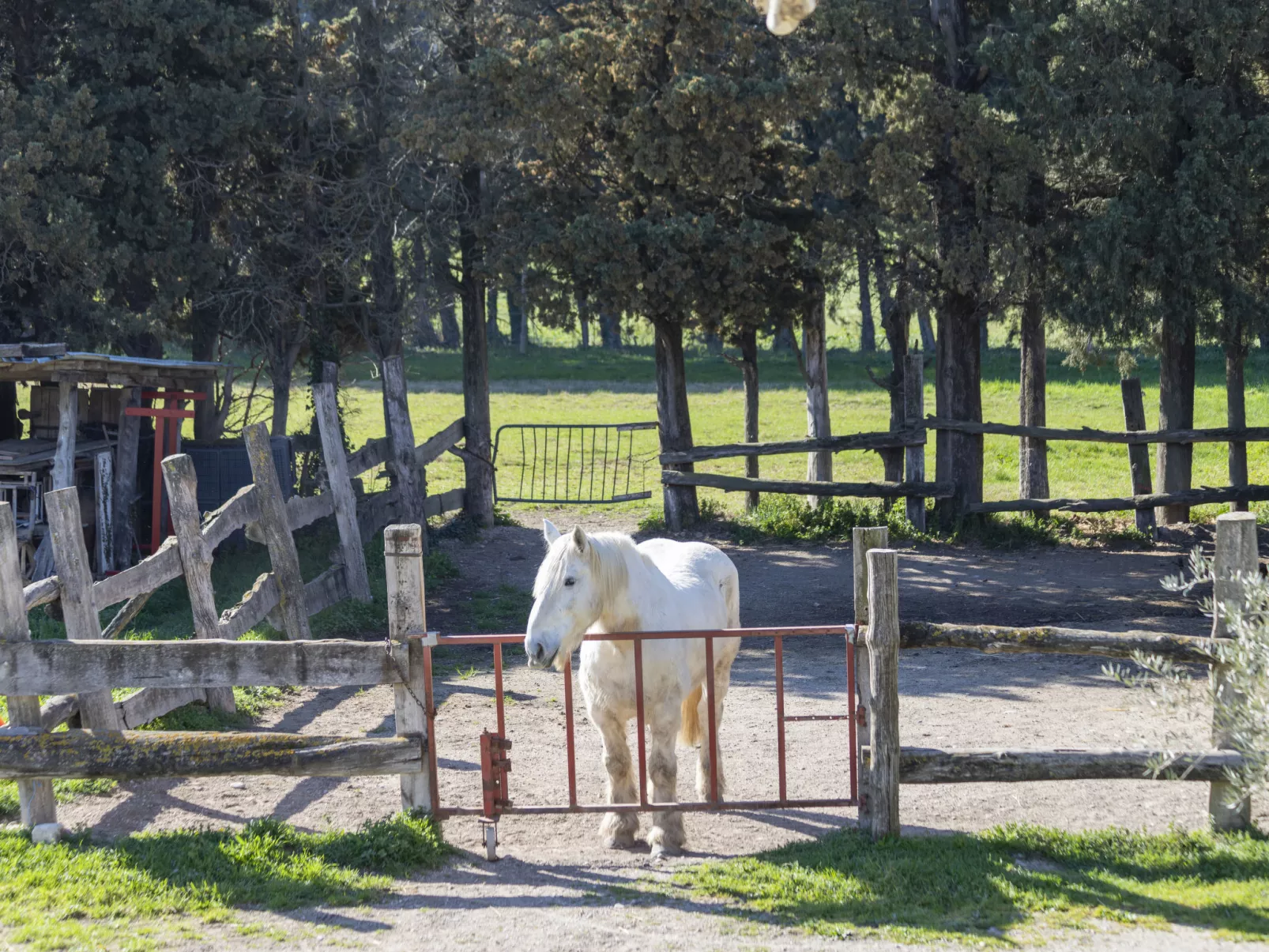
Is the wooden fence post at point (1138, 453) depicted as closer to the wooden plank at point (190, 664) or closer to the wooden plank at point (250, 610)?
the wooden plank at point (250, 610)

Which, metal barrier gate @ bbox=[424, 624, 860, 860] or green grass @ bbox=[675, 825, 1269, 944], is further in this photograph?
metal barrier gate @ bbox=[424, 624, 860, 860]

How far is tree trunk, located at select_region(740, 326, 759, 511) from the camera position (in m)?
16.6

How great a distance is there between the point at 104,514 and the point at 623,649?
29.7 ft

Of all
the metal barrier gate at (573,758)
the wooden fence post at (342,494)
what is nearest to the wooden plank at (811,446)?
the wooden fence post at (342,494)

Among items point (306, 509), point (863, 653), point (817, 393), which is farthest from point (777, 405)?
point (863, 653)

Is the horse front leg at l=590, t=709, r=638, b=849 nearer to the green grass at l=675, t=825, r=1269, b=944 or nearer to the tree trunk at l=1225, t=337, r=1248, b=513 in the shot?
the green grass at l=675, t=825, r=1269, b=944

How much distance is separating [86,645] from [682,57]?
10.7 meters

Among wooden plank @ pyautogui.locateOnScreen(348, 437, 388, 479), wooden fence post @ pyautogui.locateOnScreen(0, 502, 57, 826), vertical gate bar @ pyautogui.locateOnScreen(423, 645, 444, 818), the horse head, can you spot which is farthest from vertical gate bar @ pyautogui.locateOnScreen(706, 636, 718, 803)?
wooden plank @ pyautogui.locateOnScreen(348, 437, 388, 479)

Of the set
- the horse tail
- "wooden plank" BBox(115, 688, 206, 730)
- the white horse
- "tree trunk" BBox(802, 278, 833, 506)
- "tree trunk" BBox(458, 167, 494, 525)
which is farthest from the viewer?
"tree trunk" BBox(802, 278, 833, 506)

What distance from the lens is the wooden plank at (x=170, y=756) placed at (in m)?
5.54

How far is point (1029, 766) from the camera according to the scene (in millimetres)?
5598

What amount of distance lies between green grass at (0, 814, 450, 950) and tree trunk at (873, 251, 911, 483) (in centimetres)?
1098

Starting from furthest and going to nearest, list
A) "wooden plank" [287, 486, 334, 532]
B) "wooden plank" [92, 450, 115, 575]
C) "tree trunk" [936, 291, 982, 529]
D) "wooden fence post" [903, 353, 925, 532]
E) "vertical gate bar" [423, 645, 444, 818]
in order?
"tree trunk" [936, 291, 982, 529] → "wooden fence post" [903, 353, 925, 532] → "wooden plank" [92, 450, 115, 575] → "wooden plank" [287, 486, 334, 532] → "vertical gate bar" [423, 645, 444, 818]

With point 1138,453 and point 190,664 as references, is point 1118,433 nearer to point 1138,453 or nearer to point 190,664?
point 1138,453
